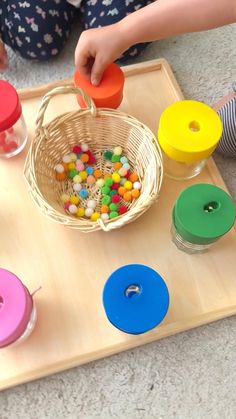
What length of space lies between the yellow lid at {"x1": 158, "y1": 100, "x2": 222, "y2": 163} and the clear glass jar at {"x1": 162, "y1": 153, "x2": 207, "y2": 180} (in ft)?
0.24

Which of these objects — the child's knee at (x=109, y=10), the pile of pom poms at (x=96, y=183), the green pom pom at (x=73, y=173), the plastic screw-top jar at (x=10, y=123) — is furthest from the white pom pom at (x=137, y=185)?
the child's knee at (x=109, y=10)

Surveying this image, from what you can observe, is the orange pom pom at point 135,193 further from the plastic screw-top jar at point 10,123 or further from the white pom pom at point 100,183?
the plastic screw-top jar at point 10,123

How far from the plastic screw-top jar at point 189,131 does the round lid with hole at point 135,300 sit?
18 centimetres

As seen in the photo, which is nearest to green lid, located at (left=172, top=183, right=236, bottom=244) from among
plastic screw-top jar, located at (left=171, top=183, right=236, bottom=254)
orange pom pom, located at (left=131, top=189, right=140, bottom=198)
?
plastic screw-top jar, located at (left=171, top=183, right=236, bottom=254)

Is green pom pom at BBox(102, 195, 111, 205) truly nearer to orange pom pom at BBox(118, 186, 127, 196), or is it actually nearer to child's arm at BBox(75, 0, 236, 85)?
orange pom pom at BBox(118, 186, 127, 196)

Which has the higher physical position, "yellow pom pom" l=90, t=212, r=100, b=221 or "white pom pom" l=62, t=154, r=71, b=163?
"white pom pom" l=62, t=154, r=71, b=163

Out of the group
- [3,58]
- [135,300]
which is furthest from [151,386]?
[3,58]

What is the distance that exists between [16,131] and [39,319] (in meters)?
0.31

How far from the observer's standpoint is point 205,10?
659 mm

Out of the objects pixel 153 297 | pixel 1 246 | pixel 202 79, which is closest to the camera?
pixel 153 297

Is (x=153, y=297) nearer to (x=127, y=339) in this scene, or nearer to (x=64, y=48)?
(x=127, y=339)

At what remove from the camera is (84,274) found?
2.26ft

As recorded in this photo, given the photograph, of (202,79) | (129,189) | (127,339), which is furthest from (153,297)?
(202,79)

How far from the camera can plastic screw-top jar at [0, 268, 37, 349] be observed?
561 millimetres
